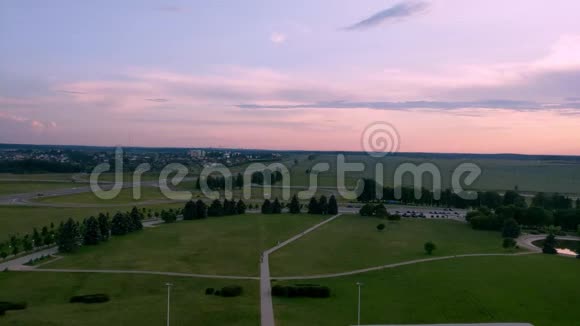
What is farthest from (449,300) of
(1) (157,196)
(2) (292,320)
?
(1) (157,196)

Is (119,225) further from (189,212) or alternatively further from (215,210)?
(215,210)

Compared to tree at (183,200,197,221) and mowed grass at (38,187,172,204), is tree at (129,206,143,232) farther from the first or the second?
mowed grass at (38,187,172,204)

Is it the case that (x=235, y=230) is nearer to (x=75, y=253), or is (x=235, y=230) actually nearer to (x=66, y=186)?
(x=75, y=253)

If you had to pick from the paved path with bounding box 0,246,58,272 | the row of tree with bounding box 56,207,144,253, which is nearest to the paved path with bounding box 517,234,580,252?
the row of tree with bounding box 56,207,144,253

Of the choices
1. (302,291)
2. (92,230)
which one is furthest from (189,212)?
(302,291)

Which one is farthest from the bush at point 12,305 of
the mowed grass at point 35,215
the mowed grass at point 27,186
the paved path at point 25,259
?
the mowed grass at point 27,186

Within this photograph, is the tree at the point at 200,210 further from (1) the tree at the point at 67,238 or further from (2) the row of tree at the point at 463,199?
(2) the row of tree at the point at 463,199
